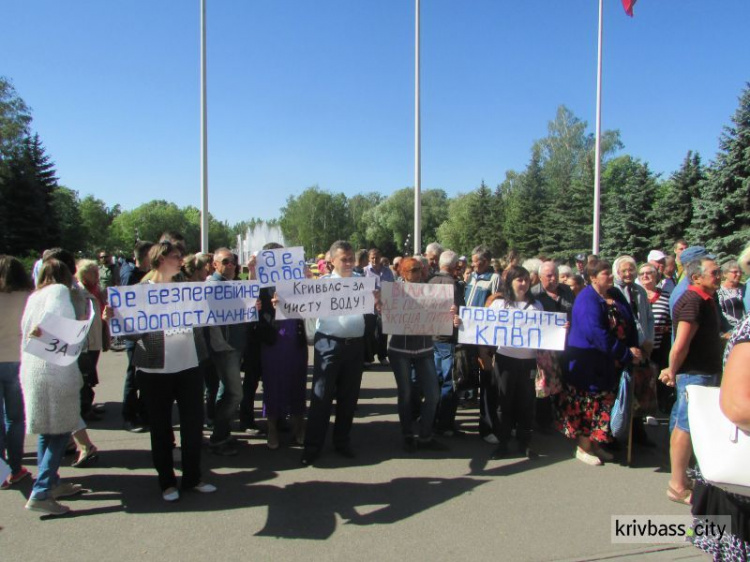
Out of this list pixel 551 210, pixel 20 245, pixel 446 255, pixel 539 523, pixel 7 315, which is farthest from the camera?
pixel 551 210

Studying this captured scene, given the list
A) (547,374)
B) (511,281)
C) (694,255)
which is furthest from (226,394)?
(694,255)

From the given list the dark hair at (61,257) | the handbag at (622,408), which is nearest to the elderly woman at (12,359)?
the dark hair at (61,257)

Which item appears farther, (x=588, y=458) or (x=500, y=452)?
(x=500, y=452)

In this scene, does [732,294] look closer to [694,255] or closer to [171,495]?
[694,255]

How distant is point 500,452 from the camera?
529cm

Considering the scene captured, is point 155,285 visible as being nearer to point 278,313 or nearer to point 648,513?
point 278,313

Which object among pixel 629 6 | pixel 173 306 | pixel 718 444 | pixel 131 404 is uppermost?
pixel 629 6

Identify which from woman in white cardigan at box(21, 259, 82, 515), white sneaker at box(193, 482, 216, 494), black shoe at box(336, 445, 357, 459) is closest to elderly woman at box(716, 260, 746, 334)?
black shoe at box(336, 445, 357, 459)

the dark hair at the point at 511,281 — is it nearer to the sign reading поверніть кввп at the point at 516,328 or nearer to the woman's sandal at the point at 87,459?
the sign reading поверніть кввп at the point at 516,328

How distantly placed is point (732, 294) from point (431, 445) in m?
4.20

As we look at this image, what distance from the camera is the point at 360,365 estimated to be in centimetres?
537

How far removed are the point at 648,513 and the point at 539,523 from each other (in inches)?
37.4

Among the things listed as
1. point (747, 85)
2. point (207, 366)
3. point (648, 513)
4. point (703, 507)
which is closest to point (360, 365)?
point (207, 366)

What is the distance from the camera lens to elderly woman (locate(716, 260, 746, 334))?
6348mm
